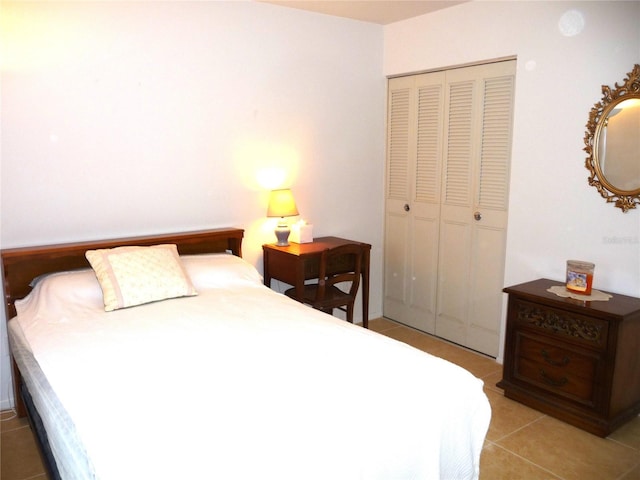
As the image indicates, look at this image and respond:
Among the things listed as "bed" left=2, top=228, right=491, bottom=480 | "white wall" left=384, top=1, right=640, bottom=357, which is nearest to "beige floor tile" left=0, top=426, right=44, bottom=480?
"bed" left=2, top=228, right=491, bottom=480

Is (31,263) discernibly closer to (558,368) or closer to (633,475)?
(558,368)

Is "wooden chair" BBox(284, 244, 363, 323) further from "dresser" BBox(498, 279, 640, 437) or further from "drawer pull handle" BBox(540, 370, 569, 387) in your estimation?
"drawer pull handle" BBox(540, 370, 569, 387)

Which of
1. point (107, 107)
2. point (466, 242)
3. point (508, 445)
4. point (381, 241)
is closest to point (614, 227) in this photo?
point (466, 242)

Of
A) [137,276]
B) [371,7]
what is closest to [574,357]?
[137,276]

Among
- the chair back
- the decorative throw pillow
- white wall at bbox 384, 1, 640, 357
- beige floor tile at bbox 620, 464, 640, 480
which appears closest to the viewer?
beige floor tile at bbox 620, 464, 640, 480

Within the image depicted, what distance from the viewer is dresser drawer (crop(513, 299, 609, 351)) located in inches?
103

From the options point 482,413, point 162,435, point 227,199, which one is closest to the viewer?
point 162,435

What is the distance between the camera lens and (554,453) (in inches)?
99.0

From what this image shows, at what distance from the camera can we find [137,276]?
2.62m

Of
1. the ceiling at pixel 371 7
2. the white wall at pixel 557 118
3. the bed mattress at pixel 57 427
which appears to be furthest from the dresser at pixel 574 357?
the bed mattress at pixel 57 427

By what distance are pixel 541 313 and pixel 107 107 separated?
276cm

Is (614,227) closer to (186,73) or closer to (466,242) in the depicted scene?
(466,242)

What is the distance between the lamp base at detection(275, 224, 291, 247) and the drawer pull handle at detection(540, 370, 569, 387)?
1840 mm

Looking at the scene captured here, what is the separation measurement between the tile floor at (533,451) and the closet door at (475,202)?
2.74 feet
